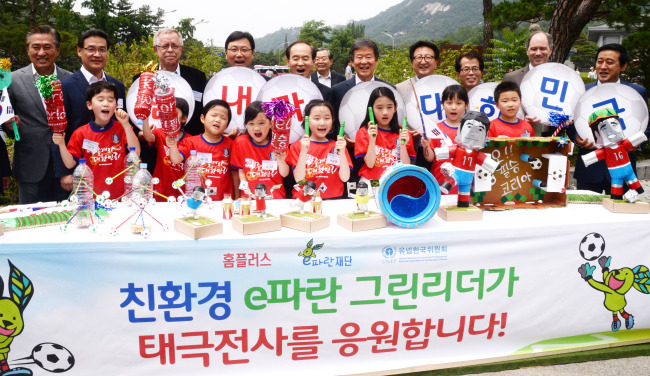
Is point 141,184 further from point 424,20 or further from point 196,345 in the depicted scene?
point 424,20

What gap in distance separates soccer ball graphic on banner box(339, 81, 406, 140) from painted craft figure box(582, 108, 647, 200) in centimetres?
130

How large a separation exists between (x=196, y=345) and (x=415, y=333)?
3.92 ft

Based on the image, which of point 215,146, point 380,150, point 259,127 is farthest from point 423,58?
point 215,146

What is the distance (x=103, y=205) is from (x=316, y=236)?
122 cm

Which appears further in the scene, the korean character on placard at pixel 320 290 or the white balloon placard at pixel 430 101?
the white balloon placard at pixel 430 101

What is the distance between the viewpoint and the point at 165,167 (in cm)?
349

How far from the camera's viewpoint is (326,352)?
2488 millimetres

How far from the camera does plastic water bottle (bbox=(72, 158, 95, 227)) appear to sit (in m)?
2.45

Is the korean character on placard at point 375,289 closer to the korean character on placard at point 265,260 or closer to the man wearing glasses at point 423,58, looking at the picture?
the korean character on placard at point 265,260

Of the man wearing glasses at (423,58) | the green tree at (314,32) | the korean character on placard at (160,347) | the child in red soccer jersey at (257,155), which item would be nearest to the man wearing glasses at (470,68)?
the man wearing glasses at (423,58)

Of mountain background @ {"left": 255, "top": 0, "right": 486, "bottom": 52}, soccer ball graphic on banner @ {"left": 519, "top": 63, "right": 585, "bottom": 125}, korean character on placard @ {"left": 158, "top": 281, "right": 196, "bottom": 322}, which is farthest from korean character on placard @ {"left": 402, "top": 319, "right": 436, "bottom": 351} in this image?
mountain background @ {"left": 255, "top": 0, "right": 486, "bottom": 52}

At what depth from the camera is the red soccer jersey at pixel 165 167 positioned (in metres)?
3.37

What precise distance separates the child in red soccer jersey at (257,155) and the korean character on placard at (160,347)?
3.97 feet

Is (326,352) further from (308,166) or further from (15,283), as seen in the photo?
(15,283)
